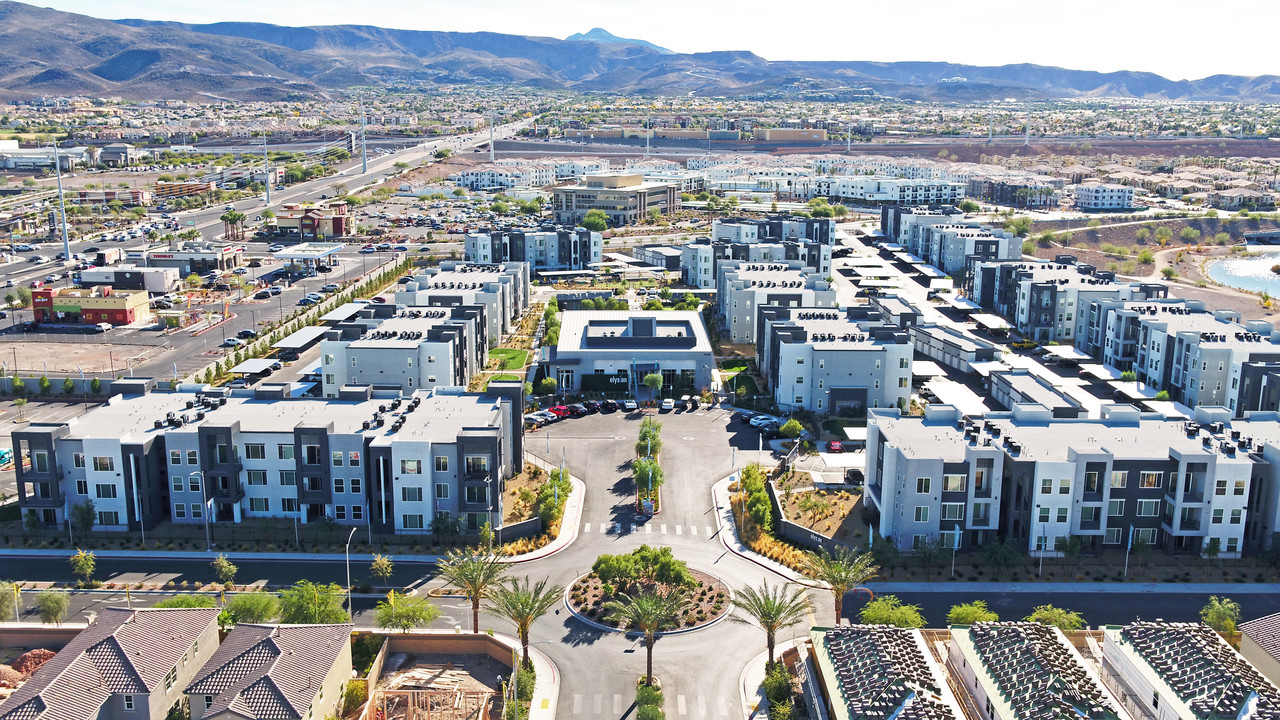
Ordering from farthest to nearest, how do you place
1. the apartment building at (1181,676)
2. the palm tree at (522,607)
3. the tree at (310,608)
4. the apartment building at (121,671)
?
the tree at (310,608) → the palm tree at (522,607) → the apartment building at (121,671) → the apartment building at (1181,676)

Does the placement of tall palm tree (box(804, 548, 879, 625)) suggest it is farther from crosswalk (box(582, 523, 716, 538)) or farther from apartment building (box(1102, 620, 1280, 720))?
apartment building (box(1102, 620, 1280, 720))

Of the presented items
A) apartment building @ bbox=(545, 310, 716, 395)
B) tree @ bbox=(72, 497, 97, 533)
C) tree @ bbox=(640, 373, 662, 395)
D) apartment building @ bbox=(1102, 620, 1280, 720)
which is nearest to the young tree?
apartment building @ bbox=(1102, 620, 1280, 720)

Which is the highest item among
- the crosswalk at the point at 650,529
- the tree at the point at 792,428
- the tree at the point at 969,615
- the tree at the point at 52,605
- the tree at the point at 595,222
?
the tree at the point at 595,222

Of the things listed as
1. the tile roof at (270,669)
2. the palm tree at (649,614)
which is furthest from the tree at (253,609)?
the palm tree at (649,614)

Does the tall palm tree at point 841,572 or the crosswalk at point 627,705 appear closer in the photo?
the crosswalk at point 627,705

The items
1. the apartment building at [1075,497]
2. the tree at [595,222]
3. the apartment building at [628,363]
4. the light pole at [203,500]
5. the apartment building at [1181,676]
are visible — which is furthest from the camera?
the tree at [595,222]

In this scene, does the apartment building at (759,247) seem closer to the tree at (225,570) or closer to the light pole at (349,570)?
the light pole at (349,570)

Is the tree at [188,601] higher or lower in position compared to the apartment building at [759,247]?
lower
